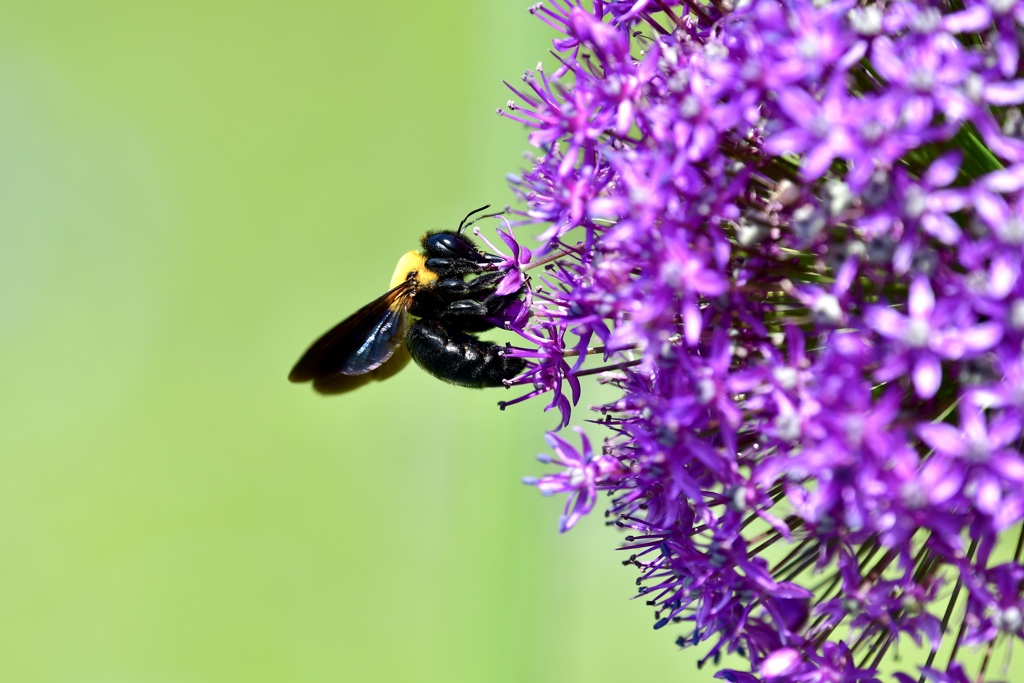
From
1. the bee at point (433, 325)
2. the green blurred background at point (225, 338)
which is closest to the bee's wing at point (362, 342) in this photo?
the bee at point (433, 325)

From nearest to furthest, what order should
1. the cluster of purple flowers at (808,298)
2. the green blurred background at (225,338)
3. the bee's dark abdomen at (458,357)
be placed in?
the cluster of purple flowers at (808,298)
the bee's dark abdomen at (458,357)
the green blurred background at (225,338)

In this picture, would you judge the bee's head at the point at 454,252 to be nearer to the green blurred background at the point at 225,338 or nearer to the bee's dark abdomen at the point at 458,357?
the bee's dark abdomen at the point at 458,357

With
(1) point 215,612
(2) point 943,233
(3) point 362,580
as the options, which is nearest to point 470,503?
(3) point 362,580

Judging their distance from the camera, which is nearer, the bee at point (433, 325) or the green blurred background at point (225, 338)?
the bee at point (433, 325)

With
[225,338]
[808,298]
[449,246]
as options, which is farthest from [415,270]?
[225,338]

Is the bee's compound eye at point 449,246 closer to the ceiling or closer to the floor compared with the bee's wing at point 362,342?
closer to the ceiling

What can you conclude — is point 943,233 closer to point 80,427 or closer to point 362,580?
point 362,580

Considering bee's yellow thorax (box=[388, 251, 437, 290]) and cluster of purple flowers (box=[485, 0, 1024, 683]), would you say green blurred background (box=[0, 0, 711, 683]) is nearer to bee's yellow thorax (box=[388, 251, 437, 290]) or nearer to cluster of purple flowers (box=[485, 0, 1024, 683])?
bee's yellow thorax (box=[388, 251, 437, 290])
